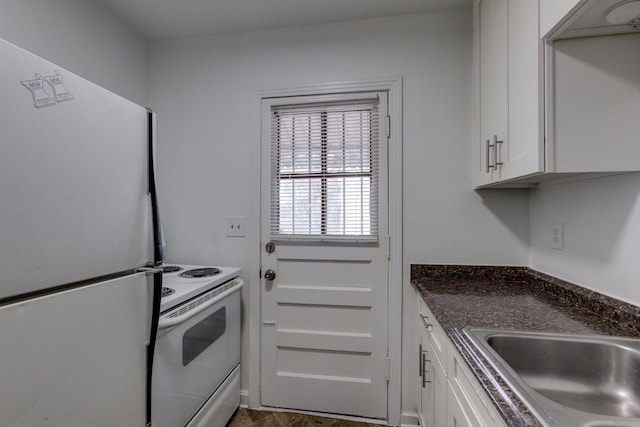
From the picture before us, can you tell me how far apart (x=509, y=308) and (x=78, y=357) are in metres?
1.47

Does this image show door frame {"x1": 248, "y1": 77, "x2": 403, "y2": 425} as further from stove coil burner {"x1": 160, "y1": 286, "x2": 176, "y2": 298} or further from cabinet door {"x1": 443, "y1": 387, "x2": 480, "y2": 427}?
stove coil burner {"x1": 160, "y1": 286, "x2": 176, "y2": 298}

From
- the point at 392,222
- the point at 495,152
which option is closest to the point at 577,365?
the point at 495,152

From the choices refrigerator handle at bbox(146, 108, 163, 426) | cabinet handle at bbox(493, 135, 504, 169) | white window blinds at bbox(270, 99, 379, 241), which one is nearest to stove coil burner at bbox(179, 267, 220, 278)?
white window blinds at bbox(270, 99, 379, 241)

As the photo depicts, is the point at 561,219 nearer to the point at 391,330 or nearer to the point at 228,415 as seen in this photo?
the point at 391,330

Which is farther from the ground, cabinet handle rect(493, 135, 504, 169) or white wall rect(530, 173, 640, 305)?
cabinet handle rect(493, 135, 504, 169)

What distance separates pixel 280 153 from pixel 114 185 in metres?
1.12

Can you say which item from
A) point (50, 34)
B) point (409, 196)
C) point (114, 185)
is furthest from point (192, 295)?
point (50, 34)

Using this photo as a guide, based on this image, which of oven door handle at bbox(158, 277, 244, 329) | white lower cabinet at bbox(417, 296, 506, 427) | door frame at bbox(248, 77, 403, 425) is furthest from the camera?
door frame at bbox(248, 77, 403, 425)

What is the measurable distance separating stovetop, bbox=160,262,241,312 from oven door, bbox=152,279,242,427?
43 millimetres

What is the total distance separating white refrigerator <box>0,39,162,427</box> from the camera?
0.60 metres

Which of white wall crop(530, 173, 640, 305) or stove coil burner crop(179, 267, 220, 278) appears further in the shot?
stove coil burner crop(179, 267, 220, 278)

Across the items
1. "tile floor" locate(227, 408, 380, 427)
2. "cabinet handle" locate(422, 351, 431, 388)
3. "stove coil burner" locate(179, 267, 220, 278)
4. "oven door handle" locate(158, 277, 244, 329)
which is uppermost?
"stove coil burner" locate(179, 267, 220, 278)

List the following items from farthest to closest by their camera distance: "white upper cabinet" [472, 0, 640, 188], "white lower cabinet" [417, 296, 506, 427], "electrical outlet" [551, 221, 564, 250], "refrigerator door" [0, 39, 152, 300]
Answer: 1. "electrical outlet" [551, 221, 564, 250]
2. "white upper cabinet" [472, 0, 640, 188]
3. "white lower cabinet" [417, 296, 506, 427]
4. "refrigerator door" [0, 39, 152, 300]

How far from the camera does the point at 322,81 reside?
1804 mm
